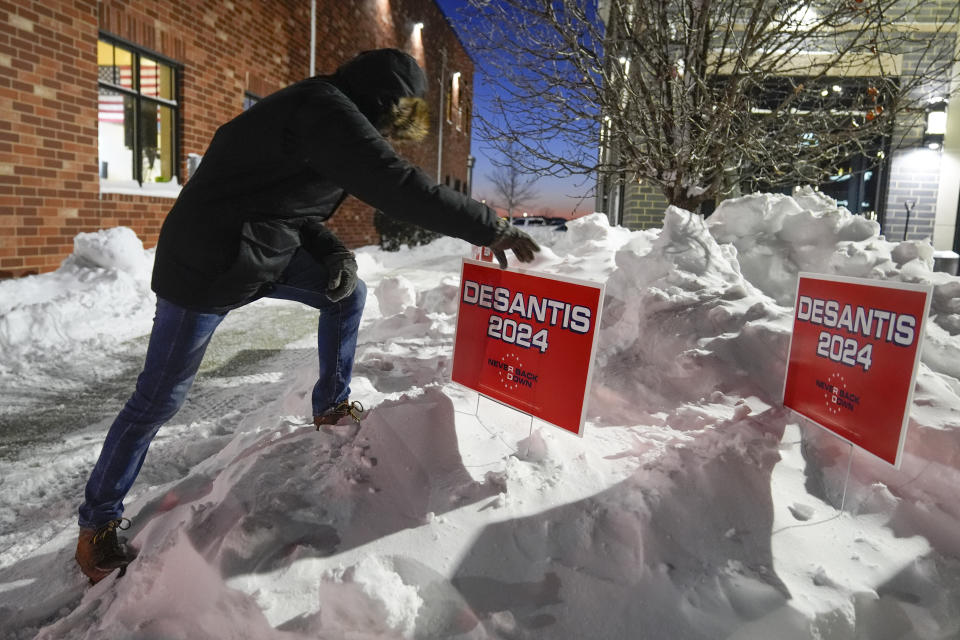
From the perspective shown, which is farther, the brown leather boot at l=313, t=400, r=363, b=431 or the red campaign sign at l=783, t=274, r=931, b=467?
the brown leather boot at l=313, t=400, r=363, b=431

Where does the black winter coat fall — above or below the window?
below

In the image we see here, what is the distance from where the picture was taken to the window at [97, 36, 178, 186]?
7.87 metres

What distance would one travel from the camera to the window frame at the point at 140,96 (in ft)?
25.8

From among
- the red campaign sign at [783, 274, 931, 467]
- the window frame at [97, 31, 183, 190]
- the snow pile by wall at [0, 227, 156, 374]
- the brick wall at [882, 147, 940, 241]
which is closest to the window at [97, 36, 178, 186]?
the window frame at [97, 31, 183, 190]

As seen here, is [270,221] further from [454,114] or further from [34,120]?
[454,114]

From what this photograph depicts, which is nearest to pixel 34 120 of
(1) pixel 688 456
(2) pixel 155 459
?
(2) pixel 155 459

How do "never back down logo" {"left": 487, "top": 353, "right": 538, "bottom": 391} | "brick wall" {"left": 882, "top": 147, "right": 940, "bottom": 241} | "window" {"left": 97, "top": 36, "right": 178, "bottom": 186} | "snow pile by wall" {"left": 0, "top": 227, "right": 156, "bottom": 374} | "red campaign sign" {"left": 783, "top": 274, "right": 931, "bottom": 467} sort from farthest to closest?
"brick wall" {"left": 882, "top": 147, "right": 940, "bottom": 241} < "window" {"left": 97, "top": 36, "right": 178, "bottom": 186} < "snow pile by wall" {"left": 0, "top": 227, "right": 156, "bottom": 374} < "never back down logo" {"left": 487, "top": 353, "right": 538, "bottom": 391} < "red campaign sign" {"left": 783, "top": 274, "right": 931, "bottom": 467}

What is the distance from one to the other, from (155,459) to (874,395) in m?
3.12

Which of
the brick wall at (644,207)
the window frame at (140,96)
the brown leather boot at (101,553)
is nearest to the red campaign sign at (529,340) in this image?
the brown leather boot at (101,553)

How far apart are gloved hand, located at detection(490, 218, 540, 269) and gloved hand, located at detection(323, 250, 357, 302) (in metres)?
0.66

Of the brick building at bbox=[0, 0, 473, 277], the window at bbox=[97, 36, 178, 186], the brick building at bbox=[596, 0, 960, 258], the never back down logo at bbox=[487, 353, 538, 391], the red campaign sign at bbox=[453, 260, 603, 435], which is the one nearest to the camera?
the red campaign sign at bbox=[453, 260, 603, 435]

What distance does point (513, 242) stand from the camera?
6.71 ft

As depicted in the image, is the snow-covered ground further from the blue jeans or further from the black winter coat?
the black winter coat

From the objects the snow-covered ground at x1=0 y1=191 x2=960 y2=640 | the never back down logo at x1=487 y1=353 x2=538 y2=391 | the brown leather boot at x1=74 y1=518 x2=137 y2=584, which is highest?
the never back down logo at x1=487 y1=353 x2=538 y2=391
